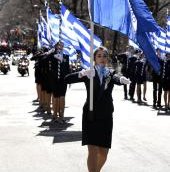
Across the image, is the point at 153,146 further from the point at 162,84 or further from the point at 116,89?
the point at 116,89

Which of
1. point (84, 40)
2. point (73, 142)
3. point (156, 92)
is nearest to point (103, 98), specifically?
point (84, 40)

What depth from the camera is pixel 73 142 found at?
37.9 ft

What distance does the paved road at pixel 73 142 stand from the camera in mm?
9422

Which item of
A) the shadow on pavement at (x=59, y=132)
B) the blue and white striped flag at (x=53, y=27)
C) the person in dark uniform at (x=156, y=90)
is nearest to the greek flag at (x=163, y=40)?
the person in dark uniform at (x=156, y=90)

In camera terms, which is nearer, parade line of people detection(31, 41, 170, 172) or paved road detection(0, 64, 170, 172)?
parade line of people detection(31, 41, 170, 172)

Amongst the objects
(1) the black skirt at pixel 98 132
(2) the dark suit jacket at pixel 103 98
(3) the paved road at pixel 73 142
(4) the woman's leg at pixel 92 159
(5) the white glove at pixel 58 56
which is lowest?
(3) the paved road at pixel 73 142

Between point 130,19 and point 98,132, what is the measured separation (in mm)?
1524

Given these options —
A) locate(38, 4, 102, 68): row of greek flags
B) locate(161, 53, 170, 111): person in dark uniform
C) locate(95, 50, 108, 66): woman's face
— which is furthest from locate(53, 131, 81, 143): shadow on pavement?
locate(161, 53, 170, 111): person in dark uniform

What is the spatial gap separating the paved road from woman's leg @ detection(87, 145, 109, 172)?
57.6 inches

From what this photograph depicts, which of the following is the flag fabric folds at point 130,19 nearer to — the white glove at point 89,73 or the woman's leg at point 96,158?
the white glove at point 89,73

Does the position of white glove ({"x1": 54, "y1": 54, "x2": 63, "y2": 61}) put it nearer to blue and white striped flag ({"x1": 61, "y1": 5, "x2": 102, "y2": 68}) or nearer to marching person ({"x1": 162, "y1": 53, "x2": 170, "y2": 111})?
blue and white striped flag ({"x1": 61, "y1": 5, "x2": 102, "y2": 68})

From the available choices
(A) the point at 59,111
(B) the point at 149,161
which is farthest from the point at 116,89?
(B) the point at 149,161

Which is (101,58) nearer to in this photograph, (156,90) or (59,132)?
(59,132)

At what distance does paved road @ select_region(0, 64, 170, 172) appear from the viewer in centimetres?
942
